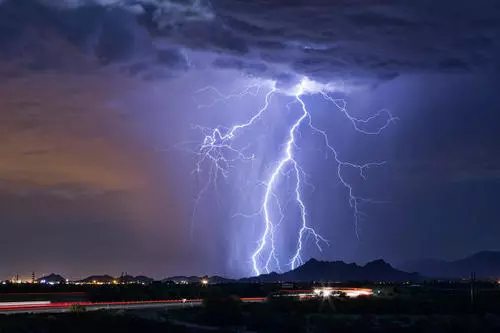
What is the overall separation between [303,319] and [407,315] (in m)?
11.3

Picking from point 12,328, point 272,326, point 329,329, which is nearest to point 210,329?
point 272,326

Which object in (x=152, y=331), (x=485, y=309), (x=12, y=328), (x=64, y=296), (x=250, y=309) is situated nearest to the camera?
(x=12, y=328)

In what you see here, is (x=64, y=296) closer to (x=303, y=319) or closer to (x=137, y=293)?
(x=137, y=293)

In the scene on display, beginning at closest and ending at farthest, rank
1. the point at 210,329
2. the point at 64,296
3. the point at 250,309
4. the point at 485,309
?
the point at 210,329, the point at 250,309, the point at 485,309, the point at 64,296

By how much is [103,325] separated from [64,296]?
111ft

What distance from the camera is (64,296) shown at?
71.7 meters

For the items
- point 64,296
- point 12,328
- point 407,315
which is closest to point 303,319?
point 407,315

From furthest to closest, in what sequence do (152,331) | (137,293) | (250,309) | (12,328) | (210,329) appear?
(137,293) → (250,309) → (210,329) → (152,331) → (12,328)

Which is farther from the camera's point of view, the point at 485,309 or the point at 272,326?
the point at 485,309

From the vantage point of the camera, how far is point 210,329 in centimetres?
4272

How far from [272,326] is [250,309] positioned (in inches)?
376

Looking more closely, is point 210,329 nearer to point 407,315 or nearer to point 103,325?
point 103,325

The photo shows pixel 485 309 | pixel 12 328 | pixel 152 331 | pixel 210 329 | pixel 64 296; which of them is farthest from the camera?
pixel 64 296

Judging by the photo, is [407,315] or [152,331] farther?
[407,315]
